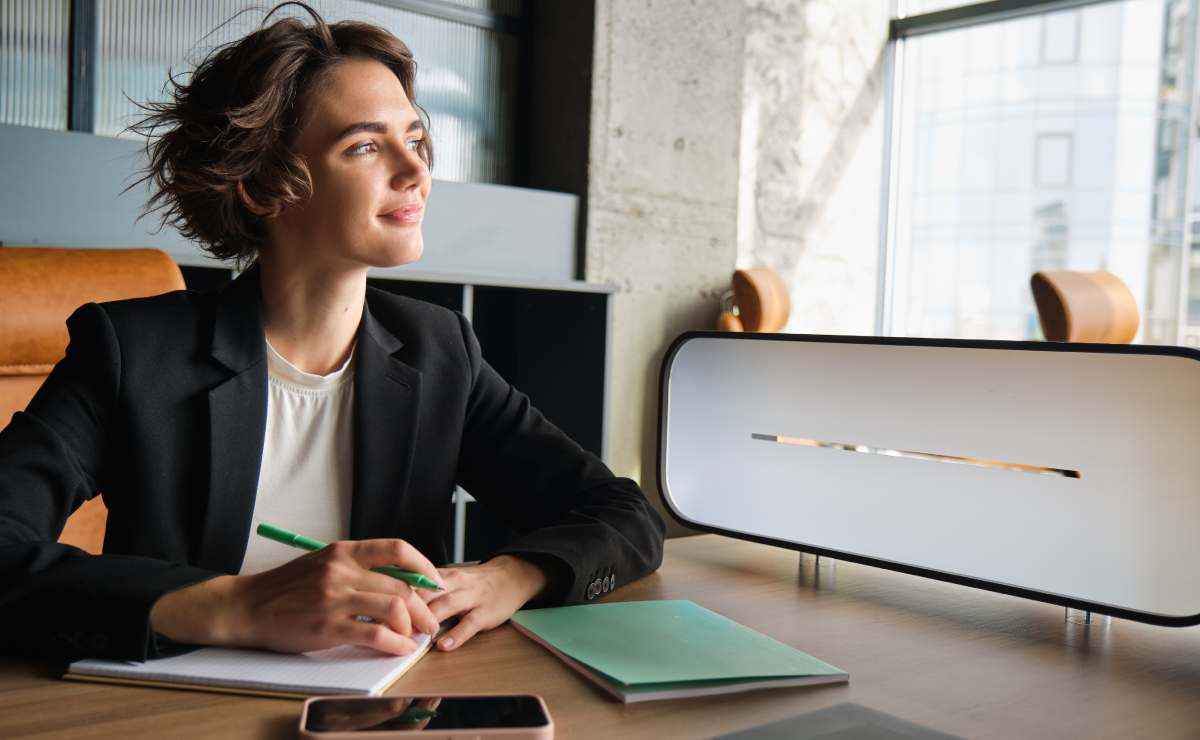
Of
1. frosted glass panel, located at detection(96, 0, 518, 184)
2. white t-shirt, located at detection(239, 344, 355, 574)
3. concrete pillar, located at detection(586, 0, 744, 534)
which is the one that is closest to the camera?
white t-shirt, located at detection(239, 344, 355, 574)

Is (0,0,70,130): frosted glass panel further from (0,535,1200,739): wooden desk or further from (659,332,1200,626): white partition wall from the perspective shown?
(0,535,1200,739): wooden desk

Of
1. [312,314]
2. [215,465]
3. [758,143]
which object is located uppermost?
[758,143]

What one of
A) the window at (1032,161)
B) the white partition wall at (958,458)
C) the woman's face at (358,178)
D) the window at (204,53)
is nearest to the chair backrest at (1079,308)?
the white partition wall at (958,458)

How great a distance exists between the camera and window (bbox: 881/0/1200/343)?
3.98 m

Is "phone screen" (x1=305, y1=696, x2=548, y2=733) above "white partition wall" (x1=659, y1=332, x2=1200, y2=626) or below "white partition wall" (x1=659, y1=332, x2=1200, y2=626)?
below

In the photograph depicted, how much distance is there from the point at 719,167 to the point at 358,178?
111 inches

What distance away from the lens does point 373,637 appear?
2.67ft

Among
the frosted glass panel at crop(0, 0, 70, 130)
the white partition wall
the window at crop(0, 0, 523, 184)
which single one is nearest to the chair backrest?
the white partition wall

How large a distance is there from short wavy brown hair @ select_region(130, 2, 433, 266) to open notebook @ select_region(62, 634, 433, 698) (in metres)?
0.69

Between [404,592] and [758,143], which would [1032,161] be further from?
[404,592]

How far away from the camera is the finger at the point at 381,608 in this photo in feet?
2.72

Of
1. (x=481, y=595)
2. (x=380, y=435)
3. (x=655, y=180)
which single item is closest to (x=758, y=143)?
(x=655, y=180)

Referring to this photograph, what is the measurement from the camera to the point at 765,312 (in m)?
3.42

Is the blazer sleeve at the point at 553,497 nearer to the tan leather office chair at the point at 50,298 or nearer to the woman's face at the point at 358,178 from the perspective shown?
the woman's face at the point at 358,178
